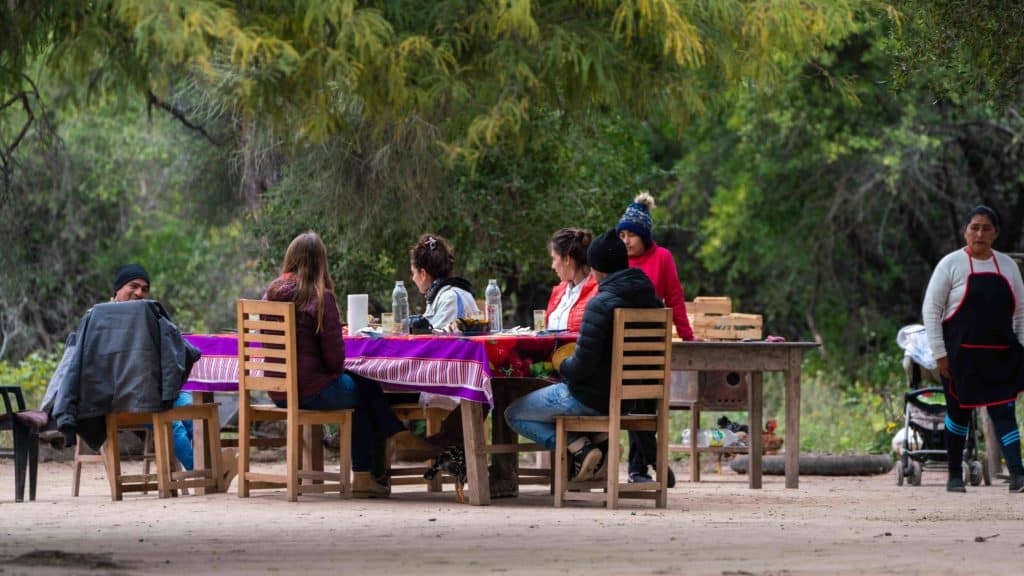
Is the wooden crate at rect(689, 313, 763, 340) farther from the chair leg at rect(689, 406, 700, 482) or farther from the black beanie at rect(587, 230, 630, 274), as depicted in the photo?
the black beanie at rect(587, 230, 630, 274)

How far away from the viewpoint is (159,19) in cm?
607

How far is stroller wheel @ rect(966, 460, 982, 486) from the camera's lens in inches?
445

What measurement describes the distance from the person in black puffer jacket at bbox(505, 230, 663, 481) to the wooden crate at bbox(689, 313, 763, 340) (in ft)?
6.15

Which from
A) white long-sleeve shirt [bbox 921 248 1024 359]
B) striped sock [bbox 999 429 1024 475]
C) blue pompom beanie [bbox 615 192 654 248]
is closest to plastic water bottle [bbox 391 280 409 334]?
blue pompom beanie [bbox 615 192 654 248]

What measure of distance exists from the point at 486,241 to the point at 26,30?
7.72 meters

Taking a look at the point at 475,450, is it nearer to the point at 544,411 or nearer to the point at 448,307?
the point at 544,411

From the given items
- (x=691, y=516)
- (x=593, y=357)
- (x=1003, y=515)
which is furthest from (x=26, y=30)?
(x=1003, y=515)

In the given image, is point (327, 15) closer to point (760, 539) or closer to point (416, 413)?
point (760, 539)

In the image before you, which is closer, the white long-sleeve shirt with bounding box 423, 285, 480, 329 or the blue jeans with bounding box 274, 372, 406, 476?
the blue jeans with bounding box 274, 372, 406, 476

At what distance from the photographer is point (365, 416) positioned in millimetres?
9562

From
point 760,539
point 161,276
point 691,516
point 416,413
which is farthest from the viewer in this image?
point 161,276

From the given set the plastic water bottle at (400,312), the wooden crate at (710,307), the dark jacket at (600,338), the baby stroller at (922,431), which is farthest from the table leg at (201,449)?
the baby stroller at (922,431)

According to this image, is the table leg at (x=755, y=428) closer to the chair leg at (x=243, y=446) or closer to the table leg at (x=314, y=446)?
the table leg at (x=314, y=446)

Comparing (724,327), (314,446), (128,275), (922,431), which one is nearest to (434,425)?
(314,446)
